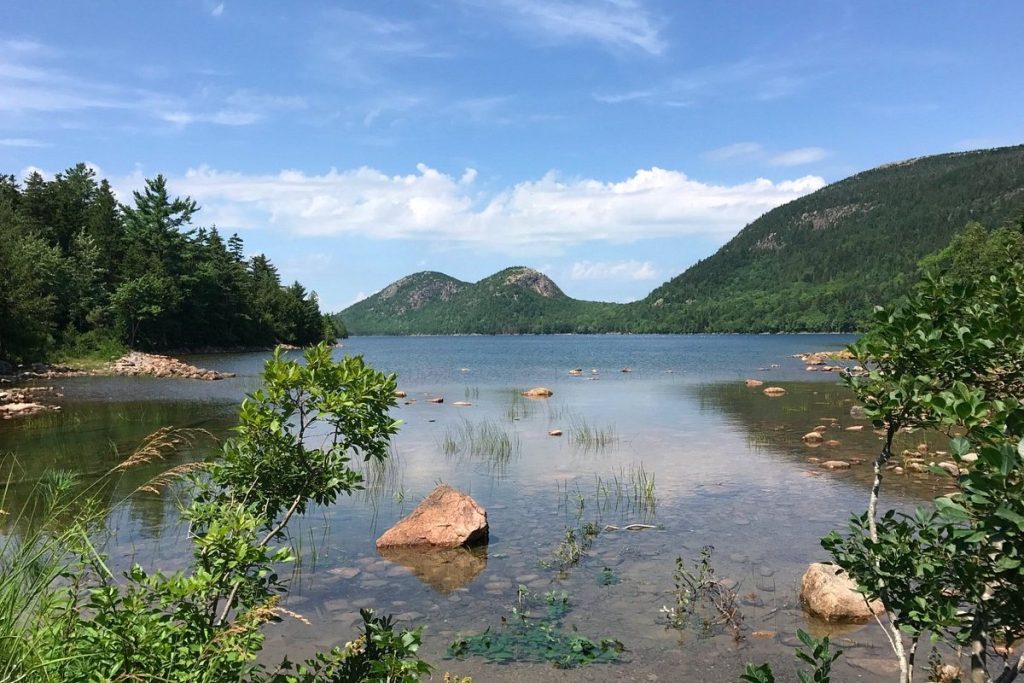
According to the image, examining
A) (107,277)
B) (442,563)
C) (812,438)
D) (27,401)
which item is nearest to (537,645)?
(442,563)

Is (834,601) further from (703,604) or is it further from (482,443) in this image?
(482,443)

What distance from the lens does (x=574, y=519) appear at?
1655cm

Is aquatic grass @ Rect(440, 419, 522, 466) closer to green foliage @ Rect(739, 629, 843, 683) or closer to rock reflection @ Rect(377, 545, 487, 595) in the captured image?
rock reflection @ Rect(377, 545, 487, 595)

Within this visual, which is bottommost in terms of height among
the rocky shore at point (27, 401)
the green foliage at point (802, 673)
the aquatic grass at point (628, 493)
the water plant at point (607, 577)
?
the water plant at point (607, 577)

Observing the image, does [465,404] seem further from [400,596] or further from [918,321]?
[918,321]

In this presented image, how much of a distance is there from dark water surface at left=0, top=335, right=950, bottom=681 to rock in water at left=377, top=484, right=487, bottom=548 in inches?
21.9

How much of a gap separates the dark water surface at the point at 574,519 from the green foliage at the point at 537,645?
0.24m

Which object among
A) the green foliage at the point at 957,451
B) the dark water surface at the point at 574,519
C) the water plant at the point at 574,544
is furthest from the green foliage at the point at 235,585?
the water plant at the point at 574,544

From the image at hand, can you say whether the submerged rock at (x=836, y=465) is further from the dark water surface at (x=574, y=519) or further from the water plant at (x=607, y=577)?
the water plant at (x=607, y=577)

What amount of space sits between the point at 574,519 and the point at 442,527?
12.5 ft

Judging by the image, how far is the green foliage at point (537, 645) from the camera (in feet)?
30.9

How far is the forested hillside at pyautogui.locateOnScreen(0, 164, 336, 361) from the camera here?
55.2 metres

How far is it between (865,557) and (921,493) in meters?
16.1

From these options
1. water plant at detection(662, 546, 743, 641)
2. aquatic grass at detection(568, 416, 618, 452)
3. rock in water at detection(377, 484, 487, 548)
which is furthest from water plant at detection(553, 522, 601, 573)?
aquatic grass at detection(568, 416, 618, 452)
